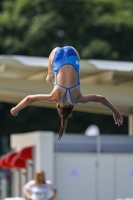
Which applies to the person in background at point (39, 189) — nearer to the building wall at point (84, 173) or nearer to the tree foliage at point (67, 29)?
the building wall at point (84, 173)

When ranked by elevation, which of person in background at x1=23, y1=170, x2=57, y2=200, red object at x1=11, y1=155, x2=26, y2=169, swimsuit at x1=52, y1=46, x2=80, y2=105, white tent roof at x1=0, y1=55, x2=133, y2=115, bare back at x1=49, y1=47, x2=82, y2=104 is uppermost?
white tent roof at x1=0, y1=55, x2=133, y2=115

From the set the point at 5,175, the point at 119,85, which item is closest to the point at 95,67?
the point at 119,85

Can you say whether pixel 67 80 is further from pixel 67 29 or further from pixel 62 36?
pixel 67 29

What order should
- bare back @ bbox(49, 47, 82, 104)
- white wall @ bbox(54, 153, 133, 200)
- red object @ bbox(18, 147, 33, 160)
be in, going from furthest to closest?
red object @ bbox(18, 147, 33, 160) → white wall @ bbox(54, 153, 133, 200) → bare back @ bbox(49, 47, 82, 104)

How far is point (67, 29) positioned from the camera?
32.2 m

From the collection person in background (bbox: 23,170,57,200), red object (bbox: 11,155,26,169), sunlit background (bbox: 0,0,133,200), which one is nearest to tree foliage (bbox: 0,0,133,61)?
sunlit background (bbox: 0,0,133,200)

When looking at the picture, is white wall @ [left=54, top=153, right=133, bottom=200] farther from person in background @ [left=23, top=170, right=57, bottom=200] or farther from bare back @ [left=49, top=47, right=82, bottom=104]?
bare back @ [left=49, top=47, right=82, bottom=104]

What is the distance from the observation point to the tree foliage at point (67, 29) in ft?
103

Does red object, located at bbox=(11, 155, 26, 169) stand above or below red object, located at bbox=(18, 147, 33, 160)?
below

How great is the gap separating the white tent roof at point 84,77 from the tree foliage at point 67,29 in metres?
15.1

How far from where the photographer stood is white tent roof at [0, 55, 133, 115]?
14.3 metres

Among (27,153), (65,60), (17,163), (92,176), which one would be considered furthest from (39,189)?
(65,60)

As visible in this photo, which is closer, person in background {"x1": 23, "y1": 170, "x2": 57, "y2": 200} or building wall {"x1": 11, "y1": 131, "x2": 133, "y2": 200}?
person in background {"x1": 23, "y1": 170, "x2": 57, "y2": 200}

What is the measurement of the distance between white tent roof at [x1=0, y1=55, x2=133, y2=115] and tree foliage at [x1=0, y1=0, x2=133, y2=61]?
49.5 feet
